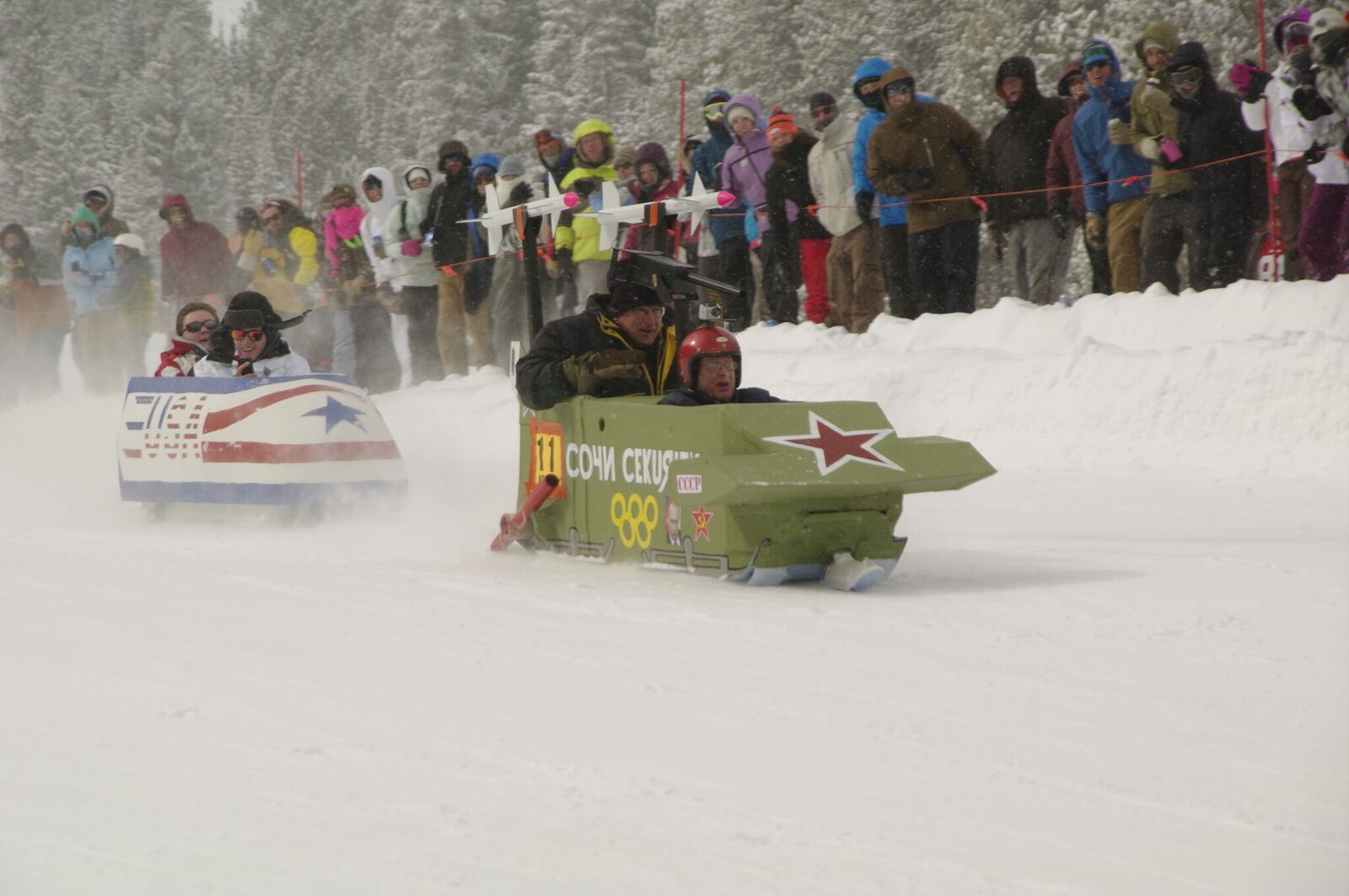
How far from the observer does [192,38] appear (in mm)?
63781

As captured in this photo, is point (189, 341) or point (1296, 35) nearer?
point (1296, 35)

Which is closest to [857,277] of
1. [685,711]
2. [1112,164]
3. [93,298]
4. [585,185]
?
[1112,164]

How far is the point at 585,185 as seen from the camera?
1683 centimetres

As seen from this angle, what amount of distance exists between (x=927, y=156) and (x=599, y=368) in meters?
6.37

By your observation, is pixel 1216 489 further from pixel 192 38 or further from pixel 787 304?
pixel 192 38

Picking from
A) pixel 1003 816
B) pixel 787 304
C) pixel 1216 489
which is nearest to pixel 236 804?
pixel 1003 816

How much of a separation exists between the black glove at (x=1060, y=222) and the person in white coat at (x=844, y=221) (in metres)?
1.62

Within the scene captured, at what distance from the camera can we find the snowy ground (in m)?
4.17

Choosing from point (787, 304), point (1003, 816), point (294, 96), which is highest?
point (294, 96)

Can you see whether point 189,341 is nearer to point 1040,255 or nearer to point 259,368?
point 259,368

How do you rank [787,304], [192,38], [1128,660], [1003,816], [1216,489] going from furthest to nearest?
1. [192,38]
2. [787,304]
3. [1216,489]
4. [1128,660]
5. [1003,816]

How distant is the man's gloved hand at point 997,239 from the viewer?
1516 cm

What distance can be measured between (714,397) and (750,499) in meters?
1.13

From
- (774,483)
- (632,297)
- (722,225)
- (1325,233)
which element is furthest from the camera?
(722,225)
